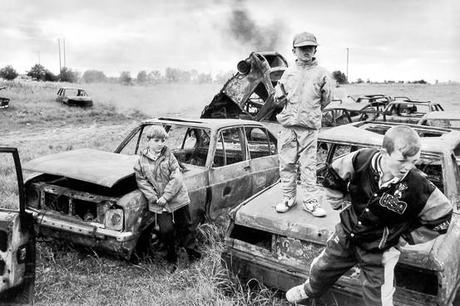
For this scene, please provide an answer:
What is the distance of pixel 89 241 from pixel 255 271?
5.41ft

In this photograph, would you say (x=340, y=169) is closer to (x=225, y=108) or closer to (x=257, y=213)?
(x=257, y=213)

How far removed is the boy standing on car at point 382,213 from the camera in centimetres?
256

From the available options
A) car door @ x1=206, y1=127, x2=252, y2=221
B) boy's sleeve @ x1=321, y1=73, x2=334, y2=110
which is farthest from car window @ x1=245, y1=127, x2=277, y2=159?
boy's sleeve @ x1=321, y1=73, x2=334, y2=110

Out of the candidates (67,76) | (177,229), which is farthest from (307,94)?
(67,76)

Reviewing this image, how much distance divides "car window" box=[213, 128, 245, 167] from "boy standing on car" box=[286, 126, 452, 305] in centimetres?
280

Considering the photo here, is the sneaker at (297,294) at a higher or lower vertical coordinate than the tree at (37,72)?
lower

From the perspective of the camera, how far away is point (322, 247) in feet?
11.1

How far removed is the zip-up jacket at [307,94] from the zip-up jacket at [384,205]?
3.54 feet

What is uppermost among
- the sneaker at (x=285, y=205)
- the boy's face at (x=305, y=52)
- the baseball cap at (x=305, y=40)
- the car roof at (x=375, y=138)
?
the baseball cap at (x=305, y=40)

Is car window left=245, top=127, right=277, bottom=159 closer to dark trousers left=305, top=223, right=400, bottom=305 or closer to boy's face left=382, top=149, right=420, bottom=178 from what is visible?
dark trousers left=305, top=223, right=400, bottom=305

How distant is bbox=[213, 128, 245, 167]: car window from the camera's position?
5852 mm

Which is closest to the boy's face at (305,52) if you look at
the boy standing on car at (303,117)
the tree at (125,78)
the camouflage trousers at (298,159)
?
the boy standing on car at (303,117)

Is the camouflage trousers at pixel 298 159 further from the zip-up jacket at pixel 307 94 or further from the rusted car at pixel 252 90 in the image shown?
the rusted car at pixel 252 90

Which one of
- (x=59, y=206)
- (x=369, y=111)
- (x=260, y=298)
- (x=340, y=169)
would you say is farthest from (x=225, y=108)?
(x=340, y=169)
